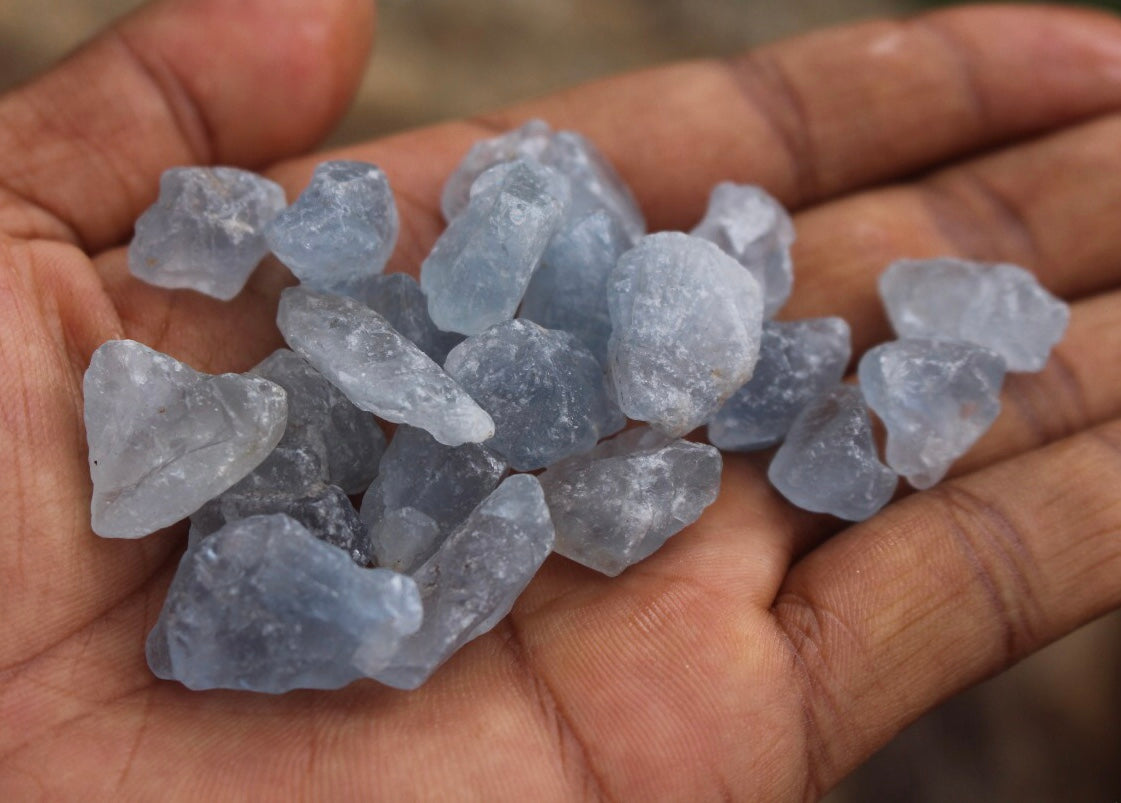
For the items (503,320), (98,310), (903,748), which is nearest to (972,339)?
(503,320)

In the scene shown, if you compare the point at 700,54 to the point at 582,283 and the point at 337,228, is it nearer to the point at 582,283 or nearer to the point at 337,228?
the point at 582,283

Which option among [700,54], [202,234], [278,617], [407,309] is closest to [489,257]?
[407,309]

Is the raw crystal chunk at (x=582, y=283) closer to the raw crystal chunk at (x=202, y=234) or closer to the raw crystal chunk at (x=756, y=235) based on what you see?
the raw crystal chunk at (x=756, y=235)

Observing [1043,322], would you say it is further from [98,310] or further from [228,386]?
[98,310]

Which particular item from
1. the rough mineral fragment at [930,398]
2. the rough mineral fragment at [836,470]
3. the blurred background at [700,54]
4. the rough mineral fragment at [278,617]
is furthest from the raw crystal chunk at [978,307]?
the rough mineral fragment at [278,617]

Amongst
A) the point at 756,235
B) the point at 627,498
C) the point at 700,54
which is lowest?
the point at 700,54

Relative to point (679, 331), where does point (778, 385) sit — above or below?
below
